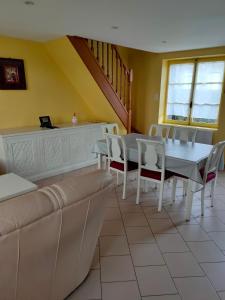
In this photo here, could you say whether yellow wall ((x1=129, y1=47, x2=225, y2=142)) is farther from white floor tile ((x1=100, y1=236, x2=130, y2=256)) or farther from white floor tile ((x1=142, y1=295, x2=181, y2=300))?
white floor tile ((x1=142, y1=295, x2=181, y2=300))

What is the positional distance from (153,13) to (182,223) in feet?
7.52

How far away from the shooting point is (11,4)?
205 centimetres

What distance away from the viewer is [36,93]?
3.84 metres

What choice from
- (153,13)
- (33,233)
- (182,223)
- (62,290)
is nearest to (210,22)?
(153,13)

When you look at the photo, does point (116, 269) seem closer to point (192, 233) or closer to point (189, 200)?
point (192, 233)

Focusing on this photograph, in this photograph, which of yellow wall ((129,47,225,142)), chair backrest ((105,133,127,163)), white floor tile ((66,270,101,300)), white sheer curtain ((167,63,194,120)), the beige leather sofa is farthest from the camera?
yellow wall ((129,47,225,142))

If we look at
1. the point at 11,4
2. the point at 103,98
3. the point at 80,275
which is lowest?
the point at 80,275

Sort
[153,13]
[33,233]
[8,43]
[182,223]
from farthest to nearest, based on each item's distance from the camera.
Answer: [8,43], [182,223], [153,13], [33,233]

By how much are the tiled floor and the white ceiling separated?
223cm

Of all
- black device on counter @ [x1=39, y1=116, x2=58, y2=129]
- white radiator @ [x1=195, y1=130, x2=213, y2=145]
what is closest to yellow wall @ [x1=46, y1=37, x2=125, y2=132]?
black device on counter @ [x1=39, y1=116, x2=58, y2=129]

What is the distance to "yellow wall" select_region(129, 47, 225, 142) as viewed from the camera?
4.77 meters

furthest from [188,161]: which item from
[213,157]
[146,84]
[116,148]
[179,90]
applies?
[146,84]

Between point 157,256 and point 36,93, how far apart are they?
10.6ft

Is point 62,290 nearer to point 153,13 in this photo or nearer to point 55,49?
point 153,13
